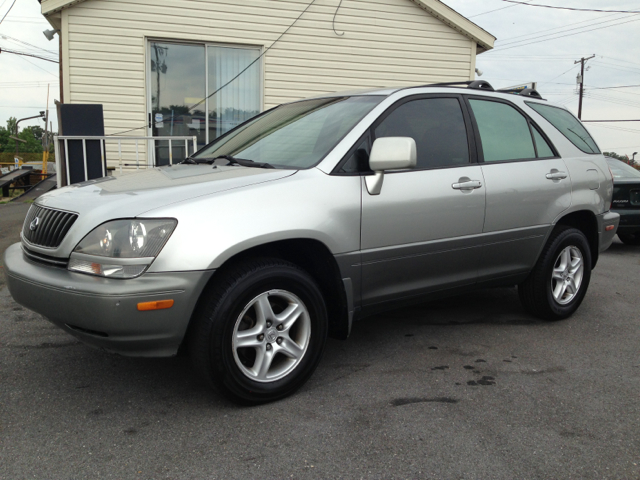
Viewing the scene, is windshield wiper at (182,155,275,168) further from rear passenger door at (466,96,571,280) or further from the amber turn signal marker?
rear passenger door at (466,96,571,280)

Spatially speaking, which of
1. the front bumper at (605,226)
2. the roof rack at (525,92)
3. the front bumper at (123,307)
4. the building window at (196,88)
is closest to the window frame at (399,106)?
the roof rack at (525,92)

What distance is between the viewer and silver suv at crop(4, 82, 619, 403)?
2.60 m

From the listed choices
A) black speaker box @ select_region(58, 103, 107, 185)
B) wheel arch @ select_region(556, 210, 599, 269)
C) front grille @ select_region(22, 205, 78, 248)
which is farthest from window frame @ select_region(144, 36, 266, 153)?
front grille @ select_region(22, 205, 78, 248)

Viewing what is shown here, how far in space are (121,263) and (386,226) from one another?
1500 millimetres

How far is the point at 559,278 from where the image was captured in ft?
14.9

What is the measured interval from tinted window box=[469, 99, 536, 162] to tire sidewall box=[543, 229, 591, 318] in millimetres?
712

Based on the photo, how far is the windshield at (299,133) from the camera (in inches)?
132

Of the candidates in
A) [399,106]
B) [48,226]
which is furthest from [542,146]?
[48,226]

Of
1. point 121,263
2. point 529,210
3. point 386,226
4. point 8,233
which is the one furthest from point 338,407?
point 8,233

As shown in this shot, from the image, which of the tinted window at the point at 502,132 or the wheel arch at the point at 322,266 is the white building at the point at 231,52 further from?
the wheel arch at the point at 322,266

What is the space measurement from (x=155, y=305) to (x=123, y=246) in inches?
12.2

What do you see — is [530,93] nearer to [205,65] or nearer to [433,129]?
[433,129]

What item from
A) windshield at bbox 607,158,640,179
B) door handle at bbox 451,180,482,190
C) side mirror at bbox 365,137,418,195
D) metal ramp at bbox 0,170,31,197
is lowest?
metal ramp at bbox 0,170,31,197

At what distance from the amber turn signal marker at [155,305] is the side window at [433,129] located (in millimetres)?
1627
